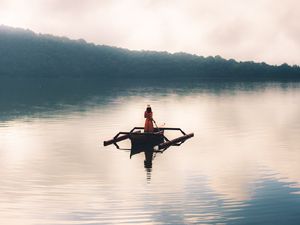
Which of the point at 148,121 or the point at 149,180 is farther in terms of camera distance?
the point at 148,121

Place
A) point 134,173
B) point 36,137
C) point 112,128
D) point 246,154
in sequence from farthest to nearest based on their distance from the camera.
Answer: point 112,128 → point 36,137 → point 246,154 → point 134,173

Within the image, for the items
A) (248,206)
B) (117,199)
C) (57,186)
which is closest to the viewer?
(248,206)

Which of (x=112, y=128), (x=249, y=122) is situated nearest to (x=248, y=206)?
(x=112, y=128)

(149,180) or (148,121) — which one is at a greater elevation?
(148,121)

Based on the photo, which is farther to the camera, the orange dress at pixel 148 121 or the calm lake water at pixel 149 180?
the orange dress at pixel 148 121

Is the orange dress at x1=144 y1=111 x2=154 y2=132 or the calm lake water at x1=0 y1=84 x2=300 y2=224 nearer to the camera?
the calm lake water at x1=0 y1=84 x2=300 y2=224

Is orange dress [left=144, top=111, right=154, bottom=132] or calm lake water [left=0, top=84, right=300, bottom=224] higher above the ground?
orange dress [left=144, top=111, right=154, bottom=132]

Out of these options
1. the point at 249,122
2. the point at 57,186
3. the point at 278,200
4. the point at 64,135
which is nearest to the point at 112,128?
the point at 64,135

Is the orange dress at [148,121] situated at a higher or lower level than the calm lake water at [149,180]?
higher

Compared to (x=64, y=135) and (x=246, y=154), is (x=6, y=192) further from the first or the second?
(x=64, y=135)

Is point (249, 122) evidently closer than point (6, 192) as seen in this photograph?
No

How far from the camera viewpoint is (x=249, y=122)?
5941cm

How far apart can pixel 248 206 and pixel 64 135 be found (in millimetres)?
26033

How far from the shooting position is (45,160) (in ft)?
102
